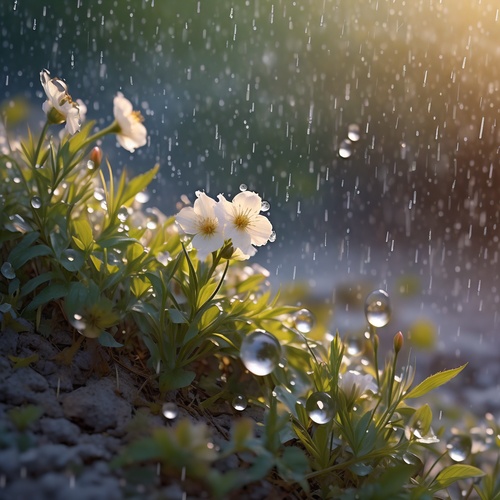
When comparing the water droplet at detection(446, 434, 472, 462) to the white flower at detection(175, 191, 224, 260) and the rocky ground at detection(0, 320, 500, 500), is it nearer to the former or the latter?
the rocky ground at detection(0, 320, 500, 500)

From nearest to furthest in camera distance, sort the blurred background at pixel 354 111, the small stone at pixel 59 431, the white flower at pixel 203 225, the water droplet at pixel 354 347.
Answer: the small stone at pixel 59 431 < the white flower at pixel 203 225 < the water droplet at pixel 354 347 < the blurred background at pixel 354 111

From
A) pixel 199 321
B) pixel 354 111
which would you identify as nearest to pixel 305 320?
pixel 199 321

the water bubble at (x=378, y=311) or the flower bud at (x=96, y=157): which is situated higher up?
the flower bud at (x=96, y=157)

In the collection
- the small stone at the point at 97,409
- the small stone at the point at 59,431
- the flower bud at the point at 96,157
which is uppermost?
the flower bud at the point at 96,157

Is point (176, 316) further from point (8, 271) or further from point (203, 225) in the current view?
point (8, 271)

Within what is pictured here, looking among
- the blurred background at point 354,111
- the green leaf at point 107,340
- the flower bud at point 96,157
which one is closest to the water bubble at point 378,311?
the green leaf at point 107,340

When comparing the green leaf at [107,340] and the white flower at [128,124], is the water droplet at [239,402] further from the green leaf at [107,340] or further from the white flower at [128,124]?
the white flower at [128,124]

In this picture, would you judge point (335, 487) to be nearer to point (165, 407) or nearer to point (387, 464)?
point (387, 464)
